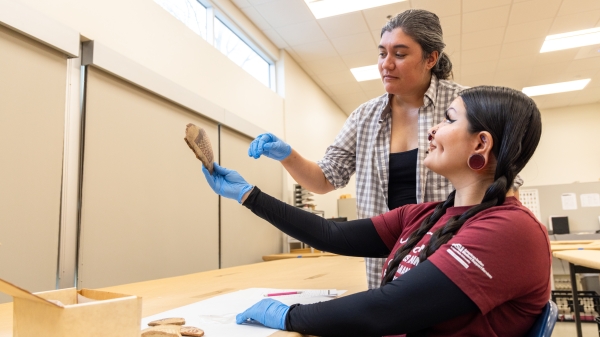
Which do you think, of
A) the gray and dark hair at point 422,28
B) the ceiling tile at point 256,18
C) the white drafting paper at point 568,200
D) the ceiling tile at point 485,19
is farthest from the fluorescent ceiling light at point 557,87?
the gray and dark hair at point 422,28

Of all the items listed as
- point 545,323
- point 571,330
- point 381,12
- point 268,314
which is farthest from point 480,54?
point 268,314

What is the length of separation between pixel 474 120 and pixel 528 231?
27 cm

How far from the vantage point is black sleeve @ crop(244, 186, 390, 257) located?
1055 millimetres

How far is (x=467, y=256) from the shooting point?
707 mm

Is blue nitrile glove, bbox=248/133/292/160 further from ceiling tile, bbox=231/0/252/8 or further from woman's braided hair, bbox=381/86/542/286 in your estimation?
ceiling tile, bbox=231/0/252/8

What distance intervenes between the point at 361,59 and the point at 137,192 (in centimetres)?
338

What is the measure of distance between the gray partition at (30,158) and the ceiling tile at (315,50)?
119 inches

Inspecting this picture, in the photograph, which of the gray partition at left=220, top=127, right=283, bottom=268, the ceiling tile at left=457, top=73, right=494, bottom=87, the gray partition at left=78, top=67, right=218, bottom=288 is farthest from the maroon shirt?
the ceiling tile at left=457, top=73, right=494, bottom=87

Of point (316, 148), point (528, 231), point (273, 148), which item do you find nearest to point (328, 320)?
point (528, 231)

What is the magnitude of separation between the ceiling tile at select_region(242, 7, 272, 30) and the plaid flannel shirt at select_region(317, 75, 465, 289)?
272 centimetres

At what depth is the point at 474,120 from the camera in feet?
2.94

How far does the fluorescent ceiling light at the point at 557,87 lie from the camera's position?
5.98 metres

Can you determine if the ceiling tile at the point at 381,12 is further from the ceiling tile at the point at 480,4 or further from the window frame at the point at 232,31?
the window frame at the point at 232,31

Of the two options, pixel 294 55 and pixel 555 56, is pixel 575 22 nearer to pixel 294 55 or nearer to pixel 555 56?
pixel 555 56
